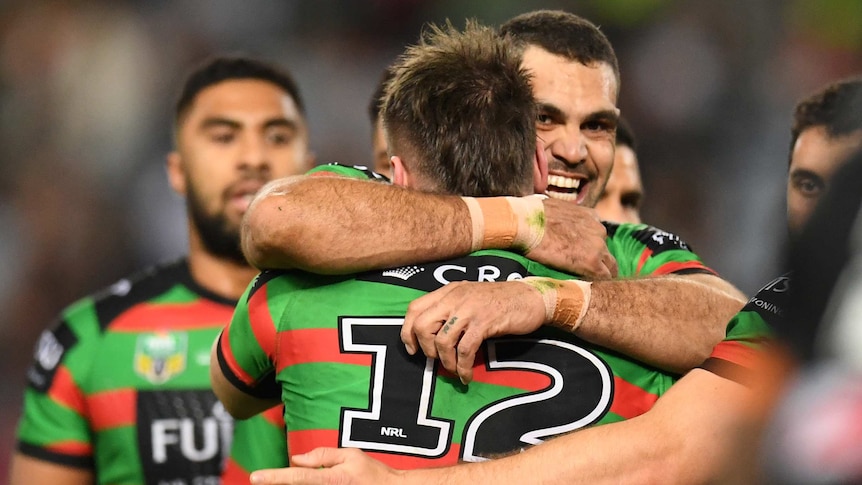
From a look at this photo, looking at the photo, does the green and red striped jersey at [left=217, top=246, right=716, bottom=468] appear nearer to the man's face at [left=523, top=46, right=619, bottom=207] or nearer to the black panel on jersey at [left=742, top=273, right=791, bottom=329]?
the black panel on jersey at [left=742, top=273, right=791, bottom=329]

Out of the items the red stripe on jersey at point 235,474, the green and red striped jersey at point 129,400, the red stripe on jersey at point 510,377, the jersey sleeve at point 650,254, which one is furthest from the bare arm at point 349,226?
the green and red striped jersey at point 129,400

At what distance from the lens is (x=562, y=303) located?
2.29 m

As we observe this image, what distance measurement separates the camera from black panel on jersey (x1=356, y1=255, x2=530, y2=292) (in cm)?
232

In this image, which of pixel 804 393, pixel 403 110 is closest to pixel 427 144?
pixel 403 110

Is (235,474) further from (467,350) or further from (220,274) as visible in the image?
(467,350)

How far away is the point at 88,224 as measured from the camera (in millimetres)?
7344

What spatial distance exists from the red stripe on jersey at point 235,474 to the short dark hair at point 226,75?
1657 millimetres

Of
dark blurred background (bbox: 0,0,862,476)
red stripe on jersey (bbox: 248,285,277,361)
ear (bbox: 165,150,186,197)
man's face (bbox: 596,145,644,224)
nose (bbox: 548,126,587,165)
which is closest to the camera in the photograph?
red stripe on jersey (bbox: 248,285,277,361)

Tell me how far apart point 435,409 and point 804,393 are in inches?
48.4

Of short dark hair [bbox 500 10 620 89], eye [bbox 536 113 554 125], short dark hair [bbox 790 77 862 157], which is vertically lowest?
eye [bbox 536 113 554 125]

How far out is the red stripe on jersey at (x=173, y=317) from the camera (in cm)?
443

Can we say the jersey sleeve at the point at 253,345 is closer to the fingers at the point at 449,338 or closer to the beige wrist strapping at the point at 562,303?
the fingers at the point at 449,338

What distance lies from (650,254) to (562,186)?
1.64 ft

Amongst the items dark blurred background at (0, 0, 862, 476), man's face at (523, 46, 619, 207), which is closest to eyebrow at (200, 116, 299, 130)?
man's face at (523, 46, 619, 207)
